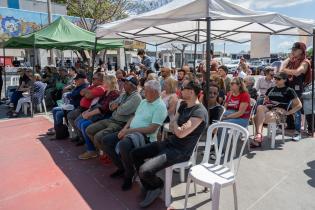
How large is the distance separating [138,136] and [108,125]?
1.13 metres

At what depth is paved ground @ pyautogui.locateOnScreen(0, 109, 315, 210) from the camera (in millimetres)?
3502

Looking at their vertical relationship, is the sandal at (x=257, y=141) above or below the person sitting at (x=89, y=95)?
below

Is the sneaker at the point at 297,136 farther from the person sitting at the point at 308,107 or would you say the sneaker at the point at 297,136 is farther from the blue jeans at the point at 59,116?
the blue jeans at the point at 59,116

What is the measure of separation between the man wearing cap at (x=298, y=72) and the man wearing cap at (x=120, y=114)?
299 centimetres

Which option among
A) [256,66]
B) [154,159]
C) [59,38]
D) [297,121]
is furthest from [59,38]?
[256,66]

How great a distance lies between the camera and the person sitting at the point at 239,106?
4977mm

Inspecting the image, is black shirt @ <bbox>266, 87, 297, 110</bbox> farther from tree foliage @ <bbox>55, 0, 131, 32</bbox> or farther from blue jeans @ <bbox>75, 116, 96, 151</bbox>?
tree foliage @ <bbox>55, 0, 131, 32</bbox>

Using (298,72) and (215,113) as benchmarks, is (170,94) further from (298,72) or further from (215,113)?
(298,72)

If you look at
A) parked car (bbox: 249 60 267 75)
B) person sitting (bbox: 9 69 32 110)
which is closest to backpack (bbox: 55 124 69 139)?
person sitting (bbox: 9 69 32 110)

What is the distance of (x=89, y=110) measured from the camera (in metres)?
5.48

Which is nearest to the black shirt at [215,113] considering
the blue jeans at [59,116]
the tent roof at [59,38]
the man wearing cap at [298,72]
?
the man wearing cap at [298,72]

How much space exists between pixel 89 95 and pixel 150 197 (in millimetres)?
2722

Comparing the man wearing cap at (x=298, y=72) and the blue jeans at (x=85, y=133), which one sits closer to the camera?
the blue jeans at (x=85, y=133)

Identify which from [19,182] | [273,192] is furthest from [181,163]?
[19,182]
